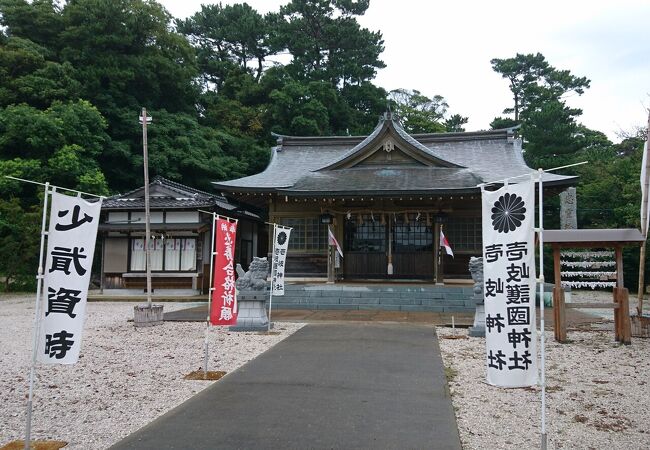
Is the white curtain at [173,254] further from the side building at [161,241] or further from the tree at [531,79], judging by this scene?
the tree at [531,79]

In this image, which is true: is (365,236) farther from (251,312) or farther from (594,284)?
(594,284)

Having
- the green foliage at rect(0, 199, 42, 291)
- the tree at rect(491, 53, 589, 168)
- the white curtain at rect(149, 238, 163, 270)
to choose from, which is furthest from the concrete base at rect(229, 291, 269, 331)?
the tree at rect(491, 53, 589, 168)

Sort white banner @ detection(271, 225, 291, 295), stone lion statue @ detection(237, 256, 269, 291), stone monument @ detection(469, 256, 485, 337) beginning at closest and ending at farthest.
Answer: stone monument @ detection(469, 256, 485, 337) → stone lion statue @ detection(237, 256, 269, 291) → white banner @ detection(271, 225, 291, 295)

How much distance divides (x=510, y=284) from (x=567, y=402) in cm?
231

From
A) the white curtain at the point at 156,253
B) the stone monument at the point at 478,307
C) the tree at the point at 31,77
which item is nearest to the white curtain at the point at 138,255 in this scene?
the white curtain at the point at 156,253

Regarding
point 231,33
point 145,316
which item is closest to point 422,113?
point 231,33

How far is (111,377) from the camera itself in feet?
22.2

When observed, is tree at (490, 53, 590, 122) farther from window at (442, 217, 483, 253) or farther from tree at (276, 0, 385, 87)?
window at (442, 217, 483, 253)

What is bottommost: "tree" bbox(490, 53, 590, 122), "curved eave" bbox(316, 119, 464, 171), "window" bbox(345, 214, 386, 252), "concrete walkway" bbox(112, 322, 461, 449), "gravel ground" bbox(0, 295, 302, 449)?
"gravel ground" bbox(0, 295, 302, 449)

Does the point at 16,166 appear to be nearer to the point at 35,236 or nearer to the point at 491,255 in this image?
the point at 35,236

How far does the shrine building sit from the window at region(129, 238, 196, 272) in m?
3.71

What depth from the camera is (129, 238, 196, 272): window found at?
2033cm

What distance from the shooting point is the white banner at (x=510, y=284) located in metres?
4.23

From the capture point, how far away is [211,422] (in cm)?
478
